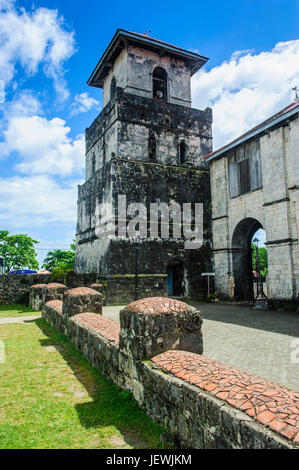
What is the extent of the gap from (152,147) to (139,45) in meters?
6.36

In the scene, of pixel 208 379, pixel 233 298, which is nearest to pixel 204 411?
pixel 208 379

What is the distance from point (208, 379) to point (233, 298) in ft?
47.8

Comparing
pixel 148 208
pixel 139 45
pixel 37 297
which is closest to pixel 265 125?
pixel 148 208

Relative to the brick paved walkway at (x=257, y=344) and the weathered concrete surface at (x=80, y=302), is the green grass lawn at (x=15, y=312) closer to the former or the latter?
the weathered concrete surface at (x=80, y=302)

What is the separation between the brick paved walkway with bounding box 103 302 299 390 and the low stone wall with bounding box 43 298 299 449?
1936 millimetres

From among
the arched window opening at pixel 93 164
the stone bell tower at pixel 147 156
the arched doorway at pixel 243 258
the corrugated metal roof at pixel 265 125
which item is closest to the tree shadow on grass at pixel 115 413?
the stone bell tower at pixel 147 156

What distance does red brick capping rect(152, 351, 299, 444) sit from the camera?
195cm

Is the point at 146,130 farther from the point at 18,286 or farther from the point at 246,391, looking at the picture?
the point at 246,391

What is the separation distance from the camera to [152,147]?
18688 mm

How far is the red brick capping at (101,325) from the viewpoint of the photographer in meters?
4.95

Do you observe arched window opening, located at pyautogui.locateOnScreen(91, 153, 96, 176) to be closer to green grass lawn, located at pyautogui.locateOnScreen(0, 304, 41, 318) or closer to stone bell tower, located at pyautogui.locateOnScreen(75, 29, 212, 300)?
stone bell tower, located at pyautogui.locateOnScreen(75, 29, 212, 300)

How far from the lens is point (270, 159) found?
46.4 feet

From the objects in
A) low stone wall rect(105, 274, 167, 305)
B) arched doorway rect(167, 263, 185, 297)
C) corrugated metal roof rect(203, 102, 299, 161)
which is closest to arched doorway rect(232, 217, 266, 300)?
arched doorway rect(167, 263, 185, 297)
